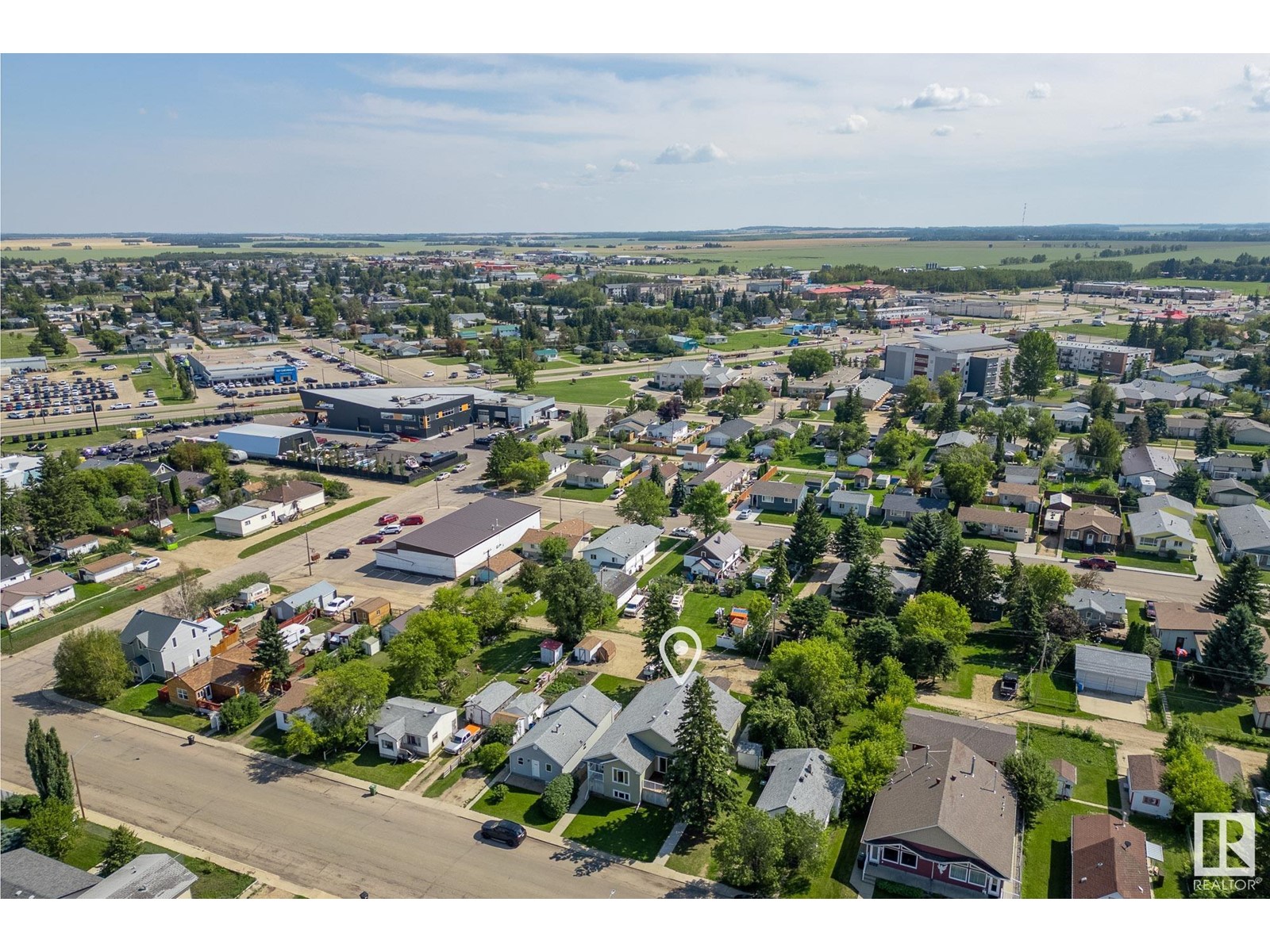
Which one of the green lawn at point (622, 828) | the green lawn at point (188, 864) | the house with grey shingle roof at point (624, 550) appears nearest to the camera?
the green lawn at point (188, 864)

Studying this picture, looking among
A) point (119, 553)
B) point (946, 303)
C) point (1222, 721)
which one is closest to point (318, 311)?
point (119, 553)

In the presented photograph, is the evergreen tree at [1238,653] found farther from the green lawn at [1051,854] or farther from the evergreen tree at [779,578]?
the evergreen tree at [779,578]

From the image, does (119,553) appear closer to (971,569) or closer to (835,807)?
(835,807)

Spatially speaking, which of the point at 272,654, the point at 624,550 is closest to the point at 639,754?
the point at 272,654

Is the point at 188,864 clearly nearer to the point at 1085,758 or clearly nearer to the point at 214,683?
the point at 214,683

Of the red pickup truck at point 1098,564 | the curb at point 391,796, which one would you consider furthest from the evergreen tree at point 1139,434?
the curb at point 391,796

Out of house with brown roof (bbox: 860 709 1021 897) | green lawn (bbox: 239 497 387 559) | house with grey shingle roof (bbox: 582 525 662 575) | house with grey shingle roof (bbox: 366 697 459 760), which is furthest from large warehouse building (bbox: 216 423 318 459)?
house with brown roof (bbox: 860 709 1021 897)
